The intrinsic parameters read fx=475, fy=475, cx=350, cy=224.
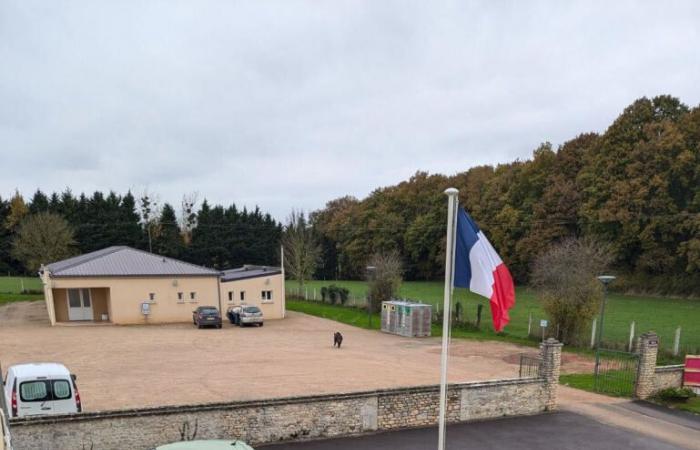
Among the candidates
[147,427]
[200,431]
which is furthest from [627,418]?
[147,427]

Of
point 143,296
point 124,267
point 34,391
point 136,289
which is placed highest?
point 124,267

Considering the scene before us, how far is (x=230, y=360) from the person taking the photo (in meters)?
19.5

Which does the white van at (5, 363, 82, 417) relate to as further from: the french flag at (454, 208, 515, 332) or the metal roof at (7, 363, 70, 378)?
the french flag at (454, 208, 515, 332)

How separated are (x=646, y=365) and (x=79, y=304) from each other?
31026mm

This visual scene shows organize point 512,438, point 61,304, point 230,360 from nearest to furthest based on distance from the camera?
point 512,438, point 230,360, point 61,304

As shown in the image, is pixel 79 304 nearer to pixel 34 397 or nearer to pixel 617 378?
pixel 34 397

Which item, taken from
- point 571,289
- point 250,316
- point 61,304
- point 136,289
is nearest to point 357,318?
point 250,316

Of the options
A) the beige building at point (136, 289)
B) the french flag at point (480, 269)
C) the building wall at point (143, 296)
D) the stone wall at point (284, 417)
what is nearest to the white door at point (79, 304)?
the beige building at point (136, 289)

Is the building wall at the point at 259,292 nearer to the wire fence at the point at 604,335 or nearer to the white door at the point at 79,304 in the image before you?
the white door at the point at 79,304

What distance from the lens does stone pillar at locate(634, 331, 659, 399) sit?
14398mm

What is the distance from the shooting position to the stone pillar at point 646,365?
14398mm

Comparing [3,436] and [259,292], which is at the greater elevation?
[3,436]

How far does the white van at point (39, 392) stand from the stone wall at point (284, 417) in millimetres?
1930

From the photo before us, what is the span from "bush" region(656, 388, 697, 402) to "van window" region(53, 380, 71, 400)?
1641 cm
